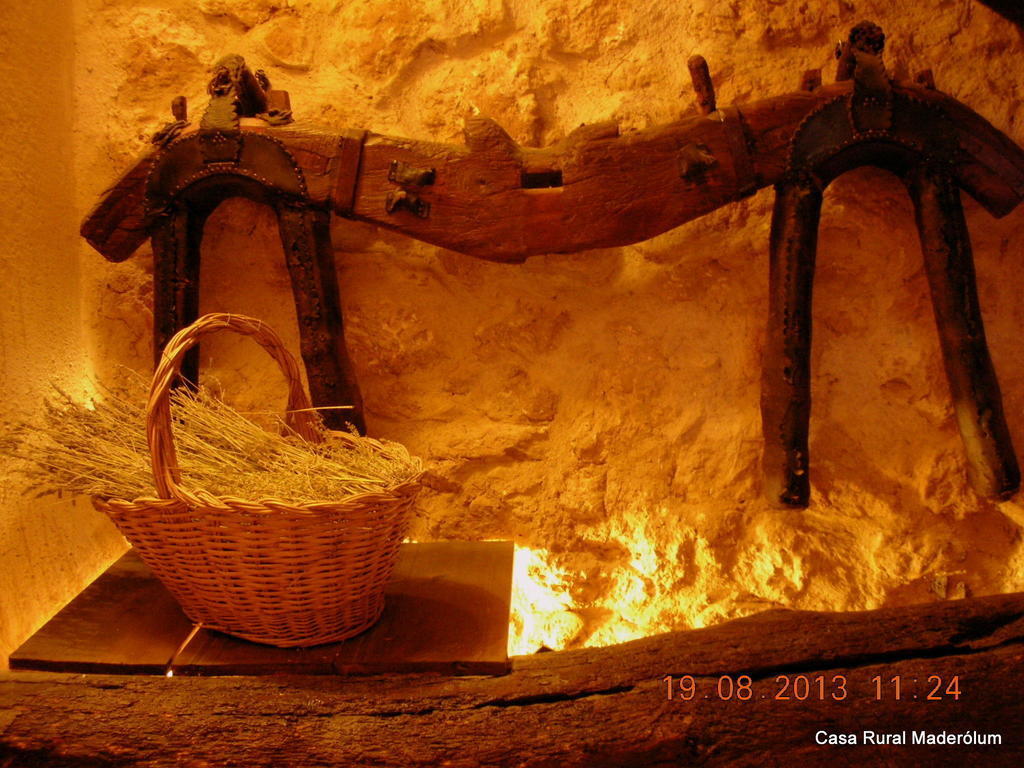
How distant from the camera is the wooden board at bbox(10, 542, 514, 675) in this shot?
1082 millimetres

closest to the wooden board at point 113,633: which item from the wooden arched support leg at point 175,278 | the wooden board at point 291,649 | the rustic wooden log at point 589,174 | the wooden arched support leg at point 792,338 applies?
the wooden board at point 291,649

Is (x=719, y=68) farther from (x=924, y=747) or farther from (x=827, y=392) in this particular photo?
(x=924, y=747)

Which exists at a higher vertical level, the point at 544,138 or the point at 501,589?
the point at 544,138

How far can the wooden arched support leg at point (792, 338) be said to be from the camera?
1.31 meters

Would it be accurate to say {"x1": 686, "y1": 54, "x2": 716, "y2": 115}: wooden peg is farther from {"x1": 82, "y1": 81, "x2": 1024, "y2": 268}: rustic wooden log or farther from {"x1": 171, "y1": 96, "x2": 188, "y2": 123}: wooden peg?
{"x1": 171, "y1": 96, "x2": 188, "y2": 123}: wooden peg

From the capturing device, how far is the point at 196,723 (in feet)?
3.19

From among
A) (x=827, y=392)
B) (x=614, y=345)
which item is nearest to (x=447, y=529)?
(x=614, y=345)

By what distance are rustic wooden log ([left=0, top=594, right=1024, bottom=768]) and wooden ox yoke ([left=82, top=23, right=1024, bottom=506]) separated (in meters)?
0.36

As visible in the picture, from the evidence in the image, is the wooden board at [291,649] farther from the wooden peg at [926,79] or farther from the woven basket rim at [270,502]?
the wooden peg at [926,79]

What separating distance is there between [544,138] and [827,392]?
2.28 ft

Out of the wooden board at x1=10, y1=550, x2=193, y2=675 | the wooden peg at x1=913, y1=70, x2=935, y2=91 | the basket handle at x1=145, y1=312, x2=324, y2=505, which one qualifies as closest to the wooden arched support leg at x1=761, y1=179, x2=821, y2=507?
the wooden peg at x1=913, y1=70, x2=935, y2=91

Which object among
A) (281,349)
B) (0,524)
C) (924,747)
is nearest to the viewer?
(924,747)

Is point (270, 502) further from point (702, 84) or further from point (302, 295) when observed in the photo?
point (702, 84)

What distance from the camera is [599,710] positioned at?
3.25ft
